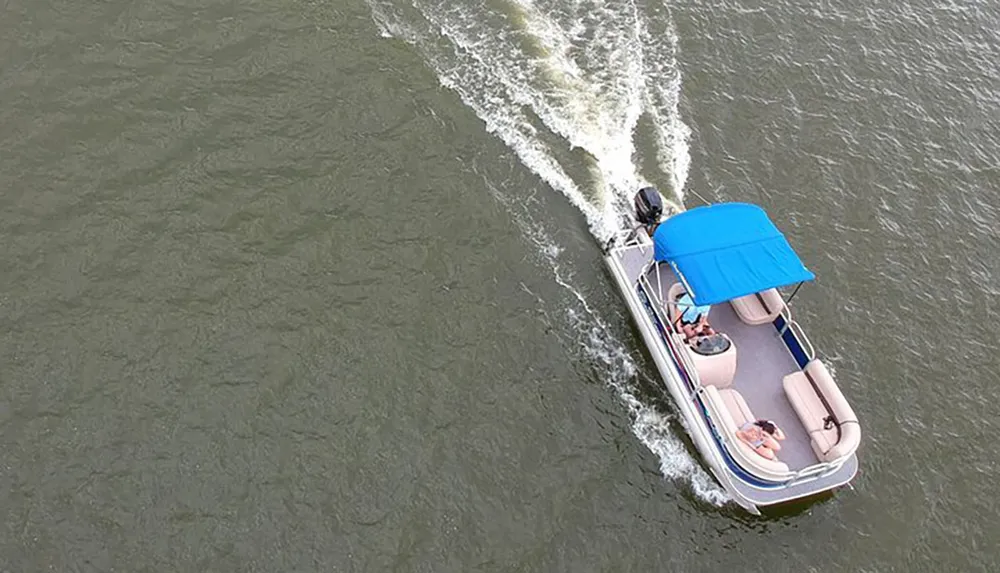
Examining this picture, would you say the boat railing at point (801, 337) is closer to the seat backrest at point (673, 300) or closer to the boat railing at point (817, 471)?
the seat backrest at point (673, 300)

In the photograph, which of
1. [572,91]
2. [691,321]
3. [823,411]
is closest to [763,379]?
[823,411]

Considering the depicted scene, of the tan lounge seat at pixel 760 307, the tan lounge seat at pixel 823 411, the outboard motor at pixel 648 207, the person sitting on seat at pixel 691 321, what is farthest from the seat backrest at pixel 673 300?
the tan lounge seat at pixel 823 411

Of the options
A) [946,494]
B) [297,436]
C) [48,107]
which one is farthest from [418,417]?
[48,107]

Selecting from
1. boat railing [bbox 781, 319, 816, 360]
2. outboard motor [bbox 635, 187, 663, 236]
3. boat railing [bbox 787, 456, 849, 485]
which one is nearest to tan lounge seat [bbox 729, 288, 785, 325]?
boat railing [bbox 781, 319, 816, 360]

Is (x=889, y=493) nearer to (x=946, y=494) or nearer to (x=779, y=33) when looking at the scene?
(x=946, y=494)

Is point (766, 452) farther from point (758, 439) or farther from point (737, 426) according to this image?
point (737, 426)

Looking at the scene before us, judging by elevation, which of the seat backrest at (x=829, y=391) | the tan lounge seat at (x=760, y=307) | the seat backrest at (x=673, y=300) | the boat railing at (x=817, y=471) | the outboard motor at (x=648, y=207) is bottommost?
the boat railing at (x=817, y=471)
